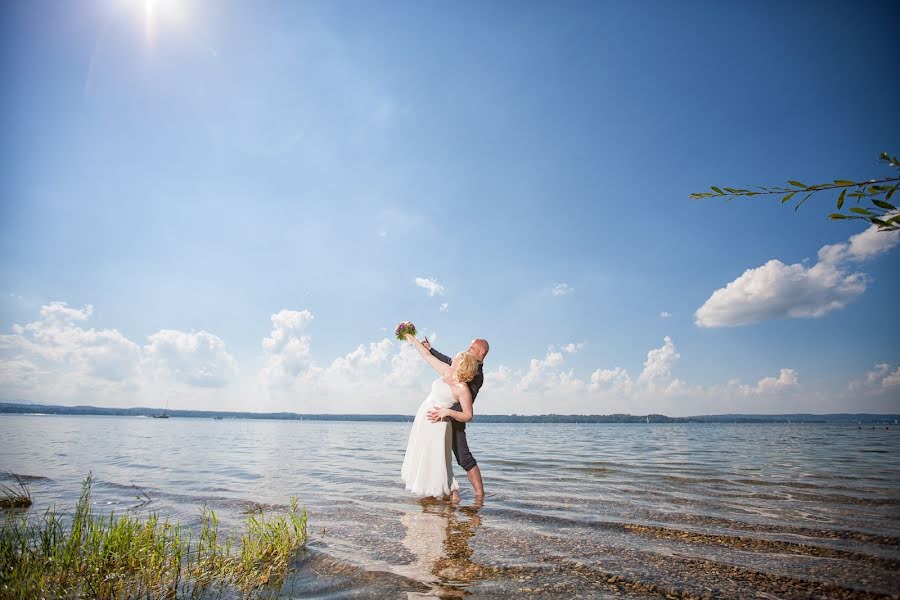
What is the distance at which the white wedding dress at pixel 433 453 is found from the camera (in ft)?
29.0

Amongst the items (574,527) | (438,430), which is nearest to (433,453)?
(438,430)

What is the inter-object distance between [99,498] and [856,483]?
1943 centimetres

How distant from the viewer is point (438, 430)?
8.90 metres

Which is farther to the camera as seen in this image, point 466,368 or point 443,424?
point 443,424

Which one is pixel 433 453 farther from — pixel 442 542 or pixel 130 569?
pixel 130 569

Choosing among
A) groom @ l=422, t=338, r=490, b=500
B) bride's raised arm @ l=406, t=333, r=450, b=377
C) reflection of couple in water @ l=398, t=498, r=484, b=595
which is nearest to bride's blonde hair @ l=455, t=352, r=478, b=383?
groom @ l=422, t=338, r=490, b=500

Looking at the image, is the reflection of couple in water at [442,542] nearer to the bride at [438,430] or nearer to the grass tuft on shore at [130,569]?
the bride at [438,430]

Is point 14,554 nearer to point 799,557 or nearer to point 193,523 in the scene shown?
point 193,523

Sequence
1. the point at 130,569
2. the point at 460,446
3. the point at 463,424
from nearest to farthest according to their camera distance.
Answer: the point at 130,569
the point at 460,446
the point at 463,424

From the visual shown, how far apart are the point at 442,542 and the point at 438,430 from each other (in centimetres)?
279

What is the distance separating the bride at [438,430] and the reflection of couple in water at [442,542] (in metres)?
0.47

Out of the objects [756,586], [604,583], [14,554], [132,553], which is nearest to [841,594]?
[756,586]

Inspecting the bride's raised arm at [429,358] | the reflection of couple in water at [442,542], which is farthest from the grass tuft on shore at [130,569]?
the bride's raised arm at [429,358]

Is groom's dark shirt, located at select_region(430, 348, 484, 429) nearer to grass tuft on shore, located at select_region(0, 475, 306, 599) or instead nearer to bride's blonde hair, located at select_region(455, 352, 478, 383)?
bride's blonde hair, located at select_region(455, 352, 478, 383)
